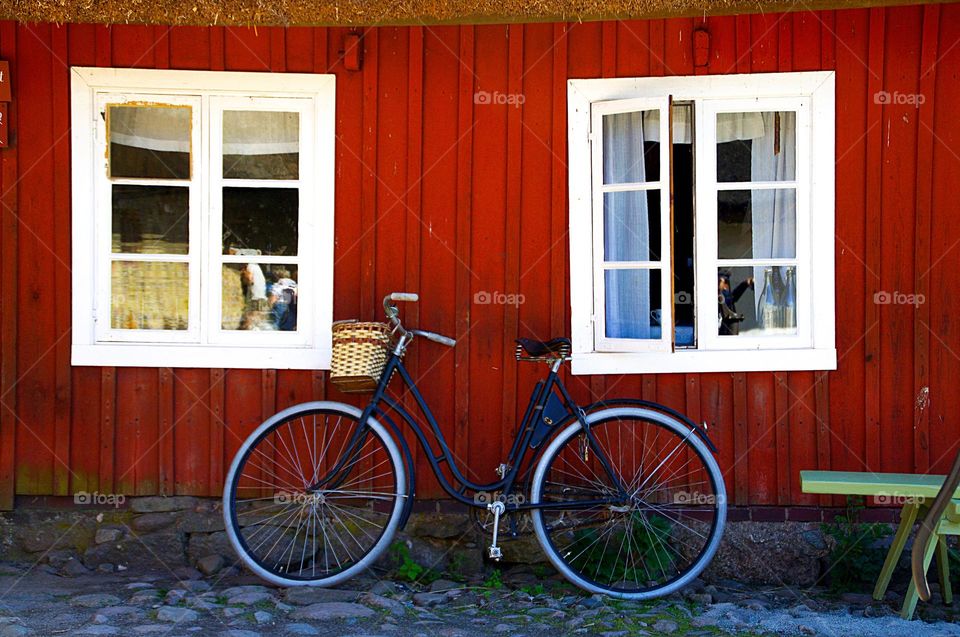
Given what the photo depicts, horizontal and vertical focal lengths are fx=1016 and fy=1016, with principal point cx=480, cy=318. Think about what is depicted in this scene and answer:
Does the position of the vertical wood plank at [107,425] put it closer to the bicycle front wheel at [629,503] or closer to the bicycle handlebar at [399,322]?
the bicycle handlebar at [399,322]

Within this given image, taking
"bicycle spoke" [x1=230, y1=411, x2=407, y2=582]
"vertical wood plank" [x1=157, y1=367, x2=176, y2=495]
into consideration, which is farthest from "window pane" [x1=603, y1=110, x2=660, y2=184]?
"vertical wood plank" [x1=157, y1=367, x2=176, y2=495]

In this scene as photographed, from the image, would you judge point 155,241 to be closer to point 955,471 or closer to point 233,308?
point 233,308

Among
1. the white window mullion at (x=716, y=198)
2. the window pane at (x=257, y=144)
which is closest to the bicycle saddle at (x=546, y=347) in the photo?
the white window mullion at (x=716, y=198)

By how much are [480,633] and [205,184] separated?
2699mm

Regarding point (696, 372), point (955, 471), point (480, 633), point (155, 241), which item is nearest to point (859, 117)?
point (696, 372)

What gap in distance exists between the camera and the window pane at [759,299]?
210 inches

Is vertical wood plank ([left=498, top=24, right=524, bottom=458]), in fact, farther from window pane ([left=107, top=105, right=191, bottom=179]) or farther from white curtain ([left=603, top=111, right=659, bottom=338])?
window pane ([left=107, top=105, right=191, bottom=179])

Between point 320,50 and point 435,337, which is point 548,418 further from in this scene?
point 320,50

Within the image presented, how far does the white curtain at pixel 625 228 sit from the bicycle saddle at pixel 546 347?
0.54m

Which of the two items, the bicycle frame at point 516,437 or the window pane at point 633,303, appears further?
the window pane at point 633,303

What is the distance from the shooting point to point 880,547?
522 centimetres

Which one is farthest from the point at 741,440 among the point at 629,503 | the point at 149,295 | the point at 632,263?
the point at 149,295

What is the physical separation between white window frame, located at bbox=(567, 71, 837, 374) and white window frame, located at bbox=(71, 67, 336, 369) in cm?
131

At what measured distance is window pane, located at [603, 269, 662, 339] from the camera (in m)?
5.28
